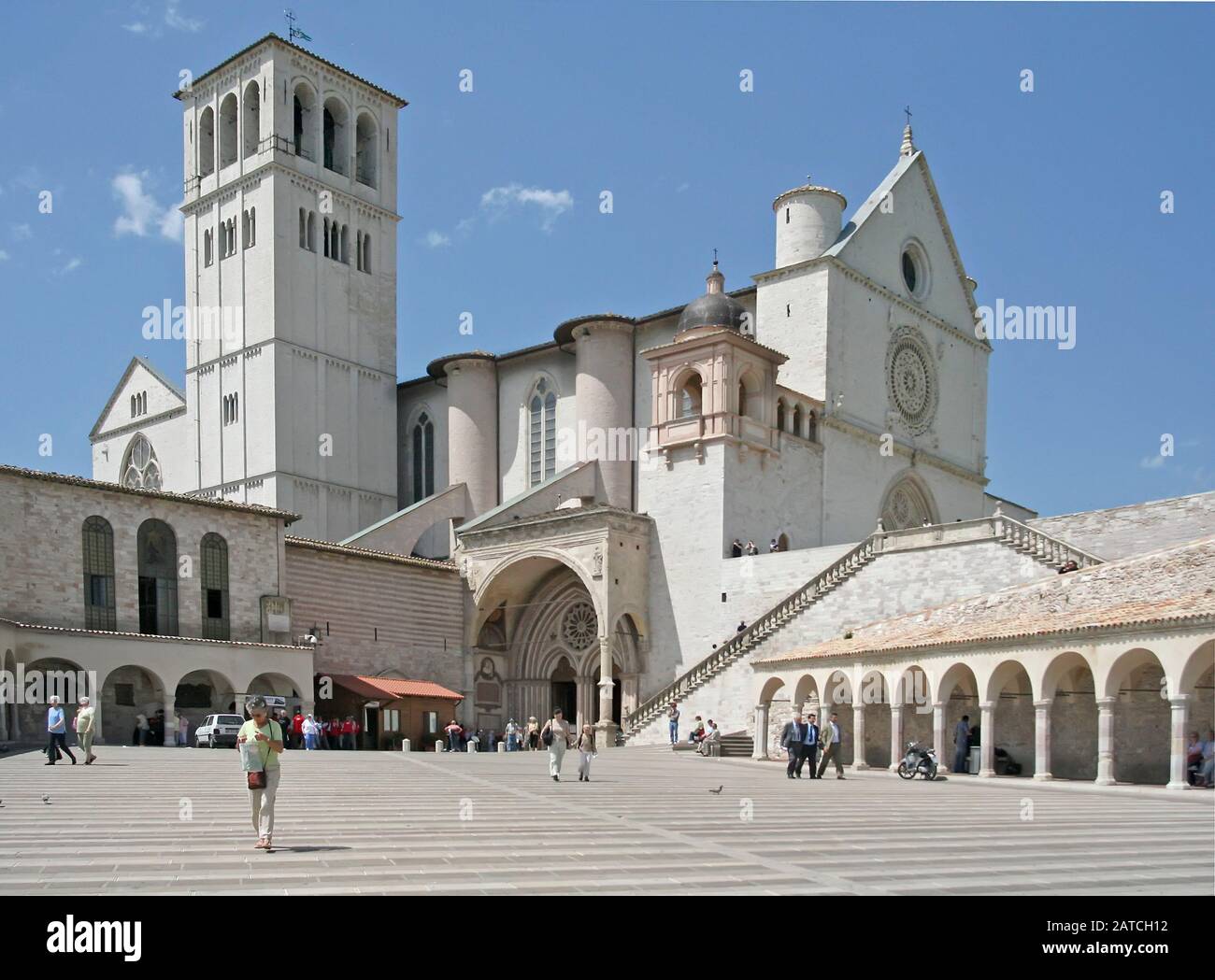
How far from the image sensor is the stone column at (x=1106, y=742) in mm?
21739

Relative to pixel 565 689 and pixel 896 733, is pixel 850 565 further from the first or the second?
pixel 565 689

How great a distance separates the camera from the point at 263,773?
35.4 feet

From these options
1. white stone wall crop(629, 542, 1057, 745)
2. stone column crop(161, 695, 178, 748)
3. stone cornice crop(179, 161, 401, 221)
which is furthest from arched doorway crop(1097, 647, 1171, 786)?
stone cornice crop(179, 161, 401, 221)

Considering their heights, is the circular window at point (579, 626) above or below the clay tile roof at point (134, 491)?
below

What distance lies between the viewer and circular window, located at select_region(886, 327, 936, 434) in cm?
4453

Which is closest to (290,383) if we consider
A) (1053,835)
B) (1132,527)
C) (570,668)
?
(570,668)

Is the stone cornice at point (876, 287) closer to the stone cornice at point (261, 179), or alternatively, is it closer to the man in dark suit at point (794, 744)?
the stone cornice at point (261, 179)

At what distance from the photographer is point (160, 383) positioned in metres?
54.9

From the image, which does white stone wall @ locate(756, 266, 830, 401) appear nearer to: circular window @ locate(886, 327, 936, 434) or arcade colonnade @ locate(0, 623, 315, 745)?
circular window @ locate(886, 327, 936, 434)

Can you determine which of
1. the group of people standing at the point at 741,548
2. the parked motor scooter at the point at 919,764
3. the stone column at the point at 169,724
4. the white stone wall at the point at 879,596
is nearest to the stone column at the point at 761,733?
the white stone wall at the point at 879,596

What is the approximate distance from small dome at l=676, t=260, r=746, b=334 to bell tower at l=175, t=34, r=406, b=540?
622 inches

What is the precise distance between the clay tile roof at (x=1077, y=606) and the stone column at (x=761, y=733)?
10.9ft

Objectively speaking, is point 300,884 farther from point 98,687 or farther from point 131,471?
point 131,471

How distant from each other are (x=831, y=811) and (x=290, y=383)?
3716cm
